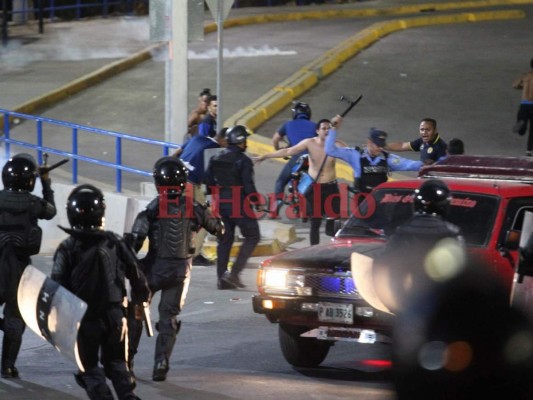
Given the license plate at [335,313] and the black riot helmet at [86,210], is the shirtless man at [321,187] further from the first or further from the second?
the black riot helmet at [86,210]

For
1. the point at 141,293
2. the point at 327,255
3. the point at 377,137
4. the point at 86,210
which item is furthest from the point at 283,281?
the point at 377,137

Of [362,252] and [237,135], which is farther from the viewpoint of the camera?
[237,135]

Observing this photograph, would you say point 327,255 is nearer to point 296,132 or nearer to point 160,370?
point 160,370

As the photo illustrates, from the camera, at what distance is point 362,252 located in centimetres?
1005

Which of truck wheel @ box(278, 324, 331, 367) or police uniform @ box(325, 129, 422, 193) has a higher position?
police uniform @ box(325, 129, 422, 193)

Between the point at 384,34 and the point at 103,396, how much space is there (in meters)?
22.6

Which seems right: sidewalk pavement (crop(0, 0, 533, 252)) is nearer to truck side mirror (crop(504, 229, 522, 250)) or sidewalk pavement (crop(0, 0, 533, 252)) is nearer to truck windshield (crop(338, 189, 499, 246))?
truck windshield (crop(338, 189, 499, 246))

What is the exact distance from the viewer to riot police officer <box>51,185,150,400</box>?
319 inches

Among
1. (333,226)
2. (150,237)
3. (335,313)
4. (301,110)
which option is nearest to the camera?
(335,313)

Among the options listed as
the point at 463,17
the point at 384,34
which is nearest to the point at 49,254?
the point at 384,34

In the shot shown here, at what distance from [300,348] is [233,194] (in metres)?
3.72

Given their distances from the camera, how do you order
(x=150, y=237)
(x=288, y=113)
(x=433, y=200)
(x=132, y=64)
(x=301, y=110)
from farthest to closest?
1. (x=132, y=64)
2. (x=288, y=113)
3. (x=301, y=110)
4. (x=150, y=237)
5. (x=433, y=200)

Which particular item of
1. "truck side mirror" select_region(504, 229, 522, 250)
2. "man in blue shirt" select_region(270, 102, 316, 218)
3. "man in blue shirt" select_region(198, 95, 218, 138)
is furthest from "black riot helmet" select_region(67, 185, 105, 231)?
"man in blue shirt" select_region(270, 102, 316, 218)

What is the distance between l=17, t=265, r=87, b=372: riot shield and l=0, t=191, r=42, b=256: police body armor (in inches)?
63.8
